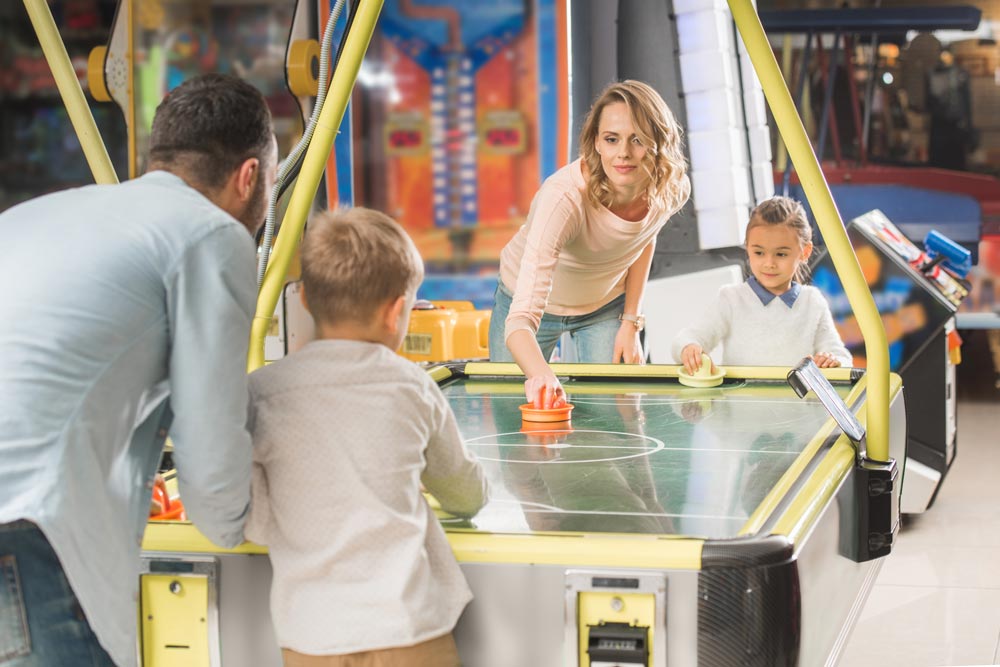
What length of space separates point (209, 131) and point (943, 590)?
8.51ft

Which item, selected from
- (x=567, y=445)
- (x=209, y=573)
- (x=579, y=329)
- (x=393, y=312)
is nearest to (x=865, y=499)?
(x=567, y=445)

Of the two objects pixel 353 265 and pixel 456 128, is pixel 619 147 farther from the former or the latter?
pixel 456 128

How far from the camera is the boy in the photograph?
4.11 ft

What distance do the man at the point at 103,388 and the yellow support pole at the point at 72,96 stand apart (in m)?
0.80

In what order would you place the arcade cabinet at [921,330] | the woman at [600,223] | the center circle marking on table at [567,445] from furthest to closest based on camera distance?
the arcade cabinet at [921,330], the woman at [600,223], the center circle marking on table at [567,445]

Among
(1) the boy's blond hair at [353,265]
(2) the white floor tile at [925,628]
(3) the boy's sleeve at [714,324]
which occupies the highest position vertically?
(1) the boy's blond hair at [353,265]

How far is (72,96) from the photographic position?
2.04 meters

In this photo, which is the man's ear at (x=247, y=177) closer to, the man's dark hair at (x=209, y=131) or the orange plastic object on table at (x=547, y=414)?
the man's dark hair at (x=209, y=131)

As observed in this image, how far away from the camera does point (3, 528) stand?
3.83ft

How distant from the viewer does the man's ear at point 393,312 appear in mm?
1324

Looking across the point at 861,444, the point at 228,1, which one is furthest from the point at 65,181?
the point at 861,444

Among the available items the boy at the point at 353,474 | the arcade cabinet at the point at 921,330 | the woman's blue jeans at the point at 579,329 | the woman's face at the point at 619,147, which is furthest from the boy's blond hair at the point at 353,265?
the arcade cabinet at the point at 921,330

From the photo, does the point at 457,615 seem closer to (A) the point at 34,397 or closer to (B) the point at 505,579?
(B) the point at 505,579

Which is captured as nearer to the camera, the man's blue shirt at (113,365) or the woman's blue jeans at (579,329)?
the man's blue shirt at (113,365)
